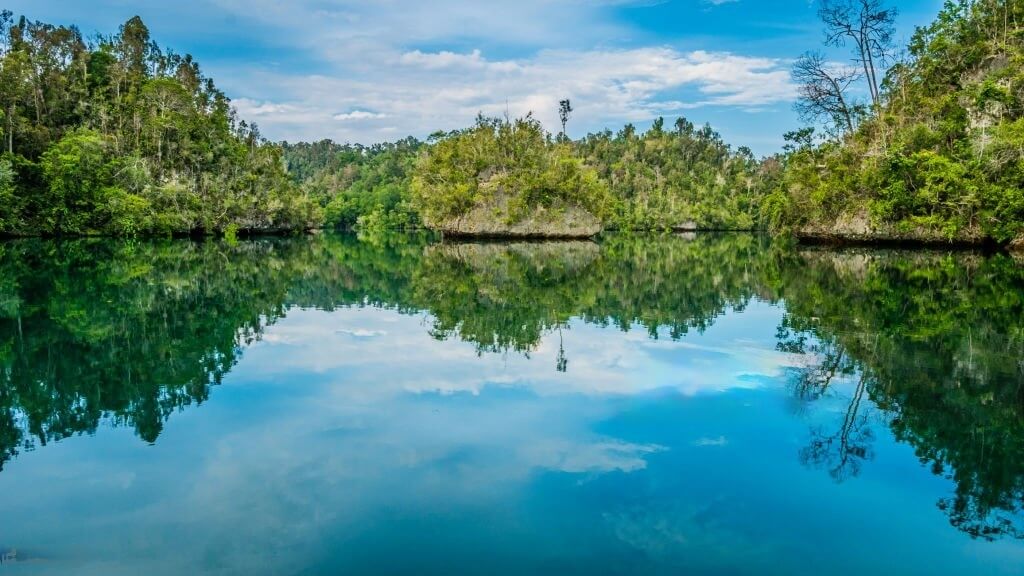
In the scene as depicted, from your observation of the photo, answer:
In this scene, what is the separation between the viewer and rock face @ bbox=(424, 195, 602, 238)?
5378cm

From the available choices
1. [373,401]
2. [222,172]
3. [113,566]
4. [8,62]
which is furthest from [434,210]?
[113,566]

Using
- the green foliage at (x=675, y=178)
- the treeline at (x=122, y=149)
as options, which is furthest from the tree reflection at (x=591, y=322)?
the green foliage at (x=675, y=178)

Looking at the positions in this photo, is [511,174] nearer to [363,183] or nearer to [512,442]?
[512,442]

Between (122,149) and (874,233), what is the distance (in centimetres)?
5517

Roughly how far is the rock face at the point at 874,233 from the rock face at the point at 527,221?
1676 centimetres

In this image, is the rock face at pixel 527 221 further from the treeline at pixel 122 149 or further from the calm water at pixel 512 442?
the calm water at pixel 512 442

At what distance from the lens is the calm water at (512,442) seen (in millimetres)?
4125

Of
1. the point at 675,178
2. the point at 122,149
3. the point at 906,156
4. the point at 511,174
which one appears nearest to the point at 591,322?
the point at 906,156

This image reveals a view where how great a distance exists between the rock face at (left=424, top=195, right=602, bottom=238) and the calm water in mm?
40485

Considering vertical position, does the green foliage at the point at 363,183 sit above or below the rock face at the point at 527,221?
above

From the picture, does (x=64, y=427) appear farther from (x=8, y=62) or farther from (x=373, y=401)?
(x=8, y=62)

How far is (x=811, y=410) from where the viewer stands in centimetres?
706

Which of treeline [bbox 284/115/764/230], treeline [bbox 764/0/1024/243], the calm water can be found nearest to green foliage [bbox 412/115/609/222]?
treeline [bbox 284/115/764/230]

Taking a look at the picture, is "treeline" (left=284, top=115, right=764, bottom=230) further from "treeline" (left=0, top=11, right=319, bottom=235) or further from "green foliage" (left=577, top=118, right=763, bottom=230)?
"treeline" (left=0, top=11, right=319, bottom=235)
